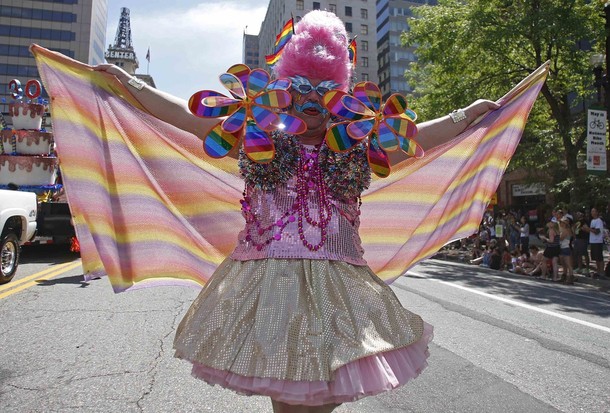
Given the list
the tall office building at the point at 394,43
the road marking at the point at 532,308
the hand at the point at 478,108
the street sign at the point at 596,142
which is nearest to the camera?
the hand at the point at 478,108

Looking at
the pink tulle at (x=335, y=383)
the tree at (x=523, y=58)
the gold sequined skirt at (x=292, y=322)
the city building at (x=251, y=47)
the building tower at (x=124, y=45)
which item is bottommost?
the pink tulle at (x=335, y=383)

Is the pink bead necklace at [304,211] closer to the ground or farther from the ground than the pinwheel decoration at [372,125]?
closer to the ground

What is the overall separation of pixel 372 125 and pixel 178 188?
46.3 inches

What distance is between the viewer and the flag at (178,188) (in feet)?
7.61

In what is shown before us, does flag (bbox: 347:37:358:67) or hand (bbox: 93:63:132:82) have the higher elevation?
flag (bbox: 347:37:358:67)

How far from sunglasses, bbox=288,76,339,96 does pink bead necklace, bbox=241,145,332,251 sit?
10.4 inches

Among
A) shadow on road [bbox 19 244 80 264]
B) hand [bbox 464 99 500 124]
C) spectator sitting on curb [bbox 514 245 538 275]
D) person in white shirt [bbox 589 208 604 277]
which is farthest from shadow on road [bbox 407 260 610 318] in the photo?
shadow on road [bbox 19 244 80 264]

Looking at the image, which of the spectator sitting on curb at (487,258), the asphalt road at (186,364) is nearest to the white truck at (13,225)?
the asphalt road at (186,364)

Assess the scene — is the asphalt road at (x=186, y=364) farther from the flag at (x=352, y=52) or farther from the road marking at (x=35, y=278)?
the flag at (x=352, y=52)

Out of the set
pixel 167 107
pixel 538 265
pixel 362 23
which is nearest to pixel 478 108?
pixel 167 107

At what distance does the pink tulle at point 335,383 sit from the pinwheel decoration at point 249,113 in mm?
892

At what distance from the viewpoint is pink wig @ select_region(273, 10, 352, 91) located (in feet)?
7.06

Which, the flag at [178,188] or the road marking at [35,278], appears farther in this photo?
the road marking at [35,278]

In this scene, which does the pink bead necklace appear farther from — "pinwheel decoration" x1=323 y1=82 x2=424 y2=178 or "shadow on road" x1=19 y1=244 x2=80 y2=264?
"shadow on road" x1=19 y1=244 x2=80 y2=264
